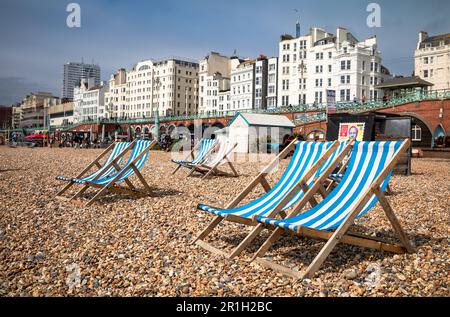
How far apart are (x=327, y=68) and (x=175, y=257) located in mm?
54963

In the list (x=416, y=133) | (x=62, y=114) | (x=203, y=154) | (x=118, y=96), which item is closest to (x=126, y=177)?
(x=203, y=154)

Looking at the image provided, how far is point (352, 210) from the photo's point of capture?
3627 millimetres

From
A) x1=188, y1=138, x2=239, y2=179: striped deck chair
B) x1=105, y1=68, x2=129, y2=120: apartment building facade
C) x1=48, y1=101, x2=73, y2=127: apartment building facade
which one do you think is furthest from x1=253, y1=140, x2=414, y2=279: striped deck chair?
x1=48, y1=101, x2=73, y2=127: apartment building facade

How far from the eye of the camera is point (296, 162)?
203 inches

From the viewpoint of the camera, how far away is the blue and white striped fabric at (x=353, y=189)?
3822 millimetres

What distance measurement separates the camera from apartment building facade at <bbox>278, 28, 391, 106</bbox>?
169 feet

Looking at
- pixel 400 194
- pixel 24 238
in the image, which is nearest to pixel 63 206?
pixel 24 238

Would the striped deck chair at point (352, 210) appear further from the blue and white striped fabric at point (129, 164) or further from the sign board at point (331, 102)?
the sign board at point (331, 102)

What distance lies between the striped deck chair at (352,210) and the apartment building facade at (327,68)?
44536 mm

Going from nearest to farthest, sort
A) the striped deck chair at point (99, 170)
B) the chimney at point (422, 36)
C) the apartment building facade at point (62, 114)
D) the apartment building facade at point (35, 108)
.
A: the striped deck chair at point (99, 170), the chimney at point (422, 36), the apartment building facade at point (62, 114), the apartment building facade at point (35, 108)

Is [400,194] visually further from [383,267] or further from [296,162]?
[383,267]

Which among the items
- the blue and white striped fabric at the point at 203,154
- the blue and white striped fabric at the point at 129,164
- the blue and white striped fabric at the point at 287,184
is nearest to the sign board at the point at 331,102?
the blue and white striped fabric at the point at 203,154

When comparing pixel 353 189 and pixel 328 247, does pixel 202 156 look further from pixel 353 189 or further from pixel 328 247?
pixel 328 247

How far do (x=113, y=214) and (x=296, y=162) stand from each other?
3.06 metres
